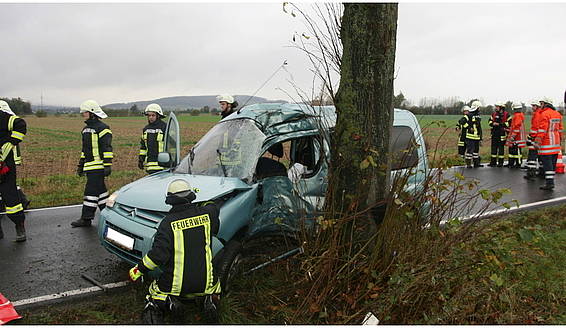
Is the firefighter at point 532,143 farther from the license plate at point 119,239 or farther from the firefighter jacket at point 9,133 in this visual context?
the firefighter jacket at point 9,133

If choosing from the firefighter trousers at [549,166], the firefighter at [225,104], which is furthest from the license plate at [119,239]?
the firefighter trousers at [549,166]

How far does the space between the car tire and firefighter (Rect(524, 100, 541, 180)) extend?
9.79 metres

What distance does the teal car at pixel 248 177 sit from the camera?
4.32 meters

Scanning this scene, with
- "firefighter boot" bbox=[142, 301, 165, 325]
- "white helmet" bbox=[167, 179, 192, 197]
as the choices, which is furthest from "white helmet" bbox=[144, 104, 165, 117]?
"firefighter boot" bbox=[142, 301, 165, 325]

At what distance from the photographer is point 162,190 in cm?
465

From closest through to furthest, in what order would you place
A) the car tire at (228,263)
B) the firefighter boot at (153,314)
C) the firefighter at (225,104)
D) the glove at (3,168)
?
the firefighter boot at (153,314), the car tire at (228,263), the glove at (3,168), the firefighter at (225,104)

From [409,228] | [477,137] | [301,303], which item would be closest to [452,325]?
[409,228]

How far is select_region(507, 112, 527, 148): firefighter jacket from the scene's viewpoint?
13352 millimetres

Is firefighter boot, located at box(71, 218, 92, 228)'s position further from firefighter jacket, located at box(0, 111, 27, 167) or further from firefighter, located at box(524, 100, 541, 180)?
firefighter, located at box(524, 100, 541, 180)

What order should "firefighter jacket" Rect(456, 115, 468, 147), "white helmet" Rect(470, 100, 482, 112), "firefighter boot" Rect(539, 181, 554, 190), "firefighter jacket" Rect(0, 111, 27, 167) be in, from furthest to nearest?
"firefighter jacket" Rect(456, 115, 468, 147) → "white helmet" Rect(470, 100, 482, 112) → "firefighter boot" Rect(539, 181, 554, 190) → "firefighter jacket" Rect(0, 111, 27, 167)

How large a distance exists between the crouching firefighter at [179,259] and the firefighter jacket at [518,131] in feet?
41.4

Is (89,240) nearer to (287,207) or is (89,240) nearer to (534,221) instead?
(287,207)

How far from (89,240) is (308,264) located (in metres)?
4.04

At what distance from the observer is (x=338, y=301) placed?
3.88m
